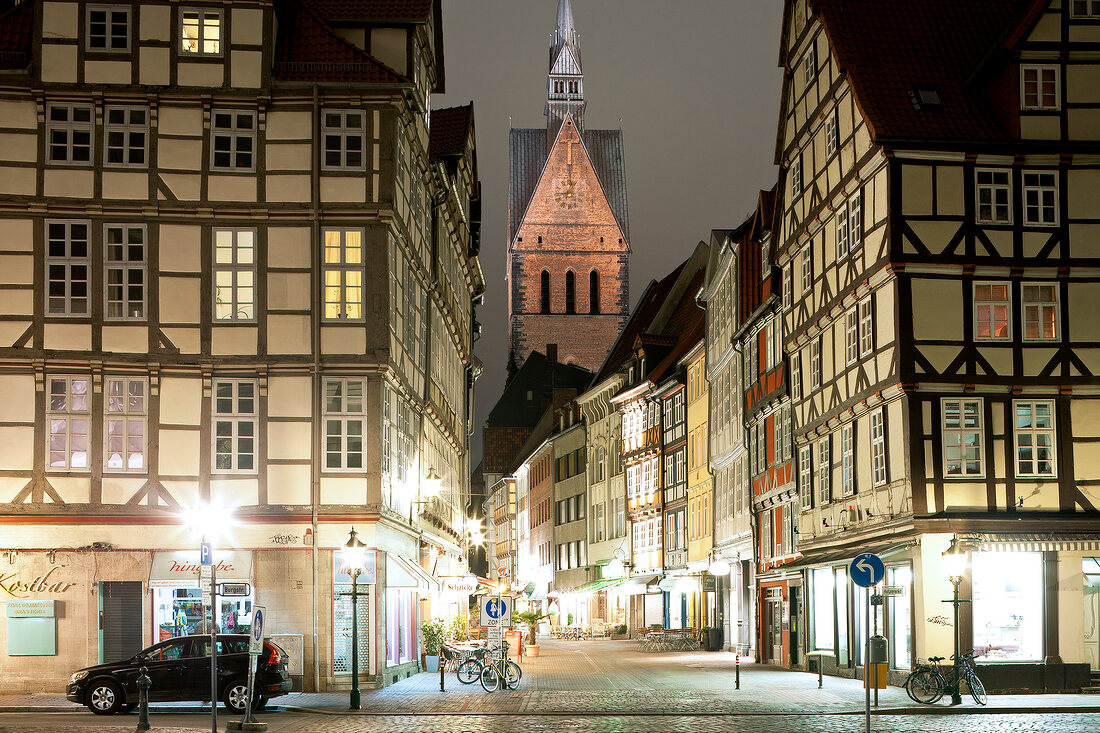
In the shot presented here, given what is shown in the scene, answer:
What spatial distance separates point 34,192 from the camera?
1238 inches

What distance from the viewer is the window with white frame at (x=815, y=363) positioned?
37.5 metres

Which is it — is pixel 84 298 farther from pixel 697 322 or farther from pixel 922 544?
pixel 697 322

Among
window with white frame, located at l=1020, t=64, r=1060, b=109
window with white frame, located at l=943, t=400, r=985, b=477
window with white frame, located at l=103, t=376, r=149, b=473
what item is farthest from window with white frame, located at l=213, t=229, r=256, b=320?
window with white frame, located at l=1020, t=64, r=1060, b=109

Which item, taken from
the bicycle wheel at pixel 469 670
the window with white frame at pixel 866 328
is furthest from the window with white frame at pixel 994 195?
the bicycle wheel at pixel 469 670

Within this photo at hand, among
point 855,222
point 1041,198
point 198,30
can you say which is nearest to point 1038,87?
point 1041,198

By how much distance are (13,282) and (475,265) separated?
25.7 metres

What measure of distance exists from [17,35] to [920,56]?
2067cm

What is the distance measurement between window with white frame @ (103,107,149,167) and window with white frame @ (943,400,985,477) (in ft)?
59.8

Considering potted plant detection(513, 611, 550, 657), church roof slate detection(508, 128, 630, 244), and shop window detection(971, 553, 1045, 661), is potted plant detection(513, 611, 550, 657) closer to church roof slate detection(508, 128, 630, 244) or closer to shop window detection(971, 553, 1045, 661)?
shop window detection(971, 553, 1045, 661)

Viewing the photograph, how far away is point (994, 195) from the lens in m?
32.1

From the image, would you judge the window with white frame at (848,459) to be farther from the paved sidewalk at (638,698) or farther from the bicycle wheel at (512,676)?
the bicycle wheel at (512,676)

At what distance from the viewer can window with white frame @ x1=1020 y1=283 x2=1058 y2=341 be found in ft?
104

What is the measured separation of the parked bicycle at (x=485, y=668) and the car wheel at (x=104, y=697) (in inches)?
335

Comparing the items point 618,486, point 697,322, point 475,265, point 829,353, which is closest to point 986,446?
point 829,353
